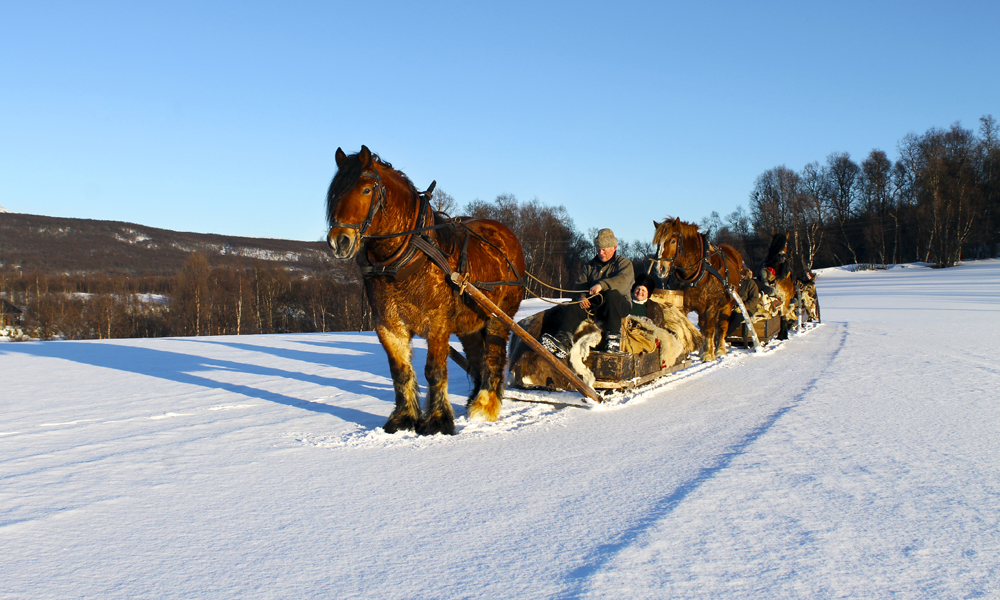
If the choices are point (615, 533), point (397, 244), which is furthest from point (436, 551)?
point (397, 244)

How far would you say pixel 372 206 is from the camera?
4.42 metres

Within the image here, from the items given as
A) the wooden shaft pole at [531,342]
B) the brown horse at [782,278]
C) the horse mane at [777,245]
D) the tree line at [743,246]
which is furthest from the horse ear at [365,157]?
the tree line at [743,246]

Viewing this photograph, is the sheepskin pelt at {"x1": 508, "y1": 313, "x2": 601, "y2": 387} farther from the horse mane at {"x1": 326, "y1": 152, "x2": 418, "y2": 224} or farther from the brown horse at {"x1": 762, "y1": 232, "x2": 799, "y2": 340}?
the brown horse at {"x1": 762, "y1": 232, "x2": 799, "y2": 340}

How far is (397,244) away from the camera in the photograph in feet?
15.4

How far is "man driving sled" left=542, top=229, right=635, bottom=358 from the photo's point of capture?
604 cm

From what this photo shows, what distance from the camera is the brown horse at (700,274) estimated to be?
866 centimetres

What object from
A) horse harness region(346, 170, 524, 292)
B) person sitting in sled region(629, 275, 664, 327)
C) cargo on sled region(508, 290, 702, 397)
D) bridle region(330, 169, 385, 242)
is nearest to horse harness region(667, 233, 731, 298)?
person sitting in sled region(629, 275, 664, 327)

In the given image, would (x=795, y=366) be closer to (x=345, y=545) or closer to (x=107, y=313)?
(x=345, y=545)

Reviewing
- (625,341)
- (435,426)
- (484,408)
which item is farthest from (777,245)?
(435,426)

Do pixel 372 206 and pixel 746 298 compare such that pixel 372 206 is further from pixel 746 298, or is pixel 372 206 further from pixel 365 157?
pixel 746 298

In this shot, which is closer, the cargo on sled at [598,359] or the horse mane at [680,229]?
the cargo on sled at [598,359]

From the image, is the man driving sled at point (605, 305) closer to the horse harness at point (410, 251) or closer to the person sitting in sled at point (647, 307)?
the person sitting in sled at point (647, 307)

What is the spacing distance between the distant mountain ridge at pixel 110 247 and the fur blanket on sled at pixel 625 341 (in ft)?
339

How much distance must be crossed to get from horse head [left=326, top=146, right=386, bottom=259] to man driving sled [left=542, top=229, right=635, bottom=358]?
2332 mm
